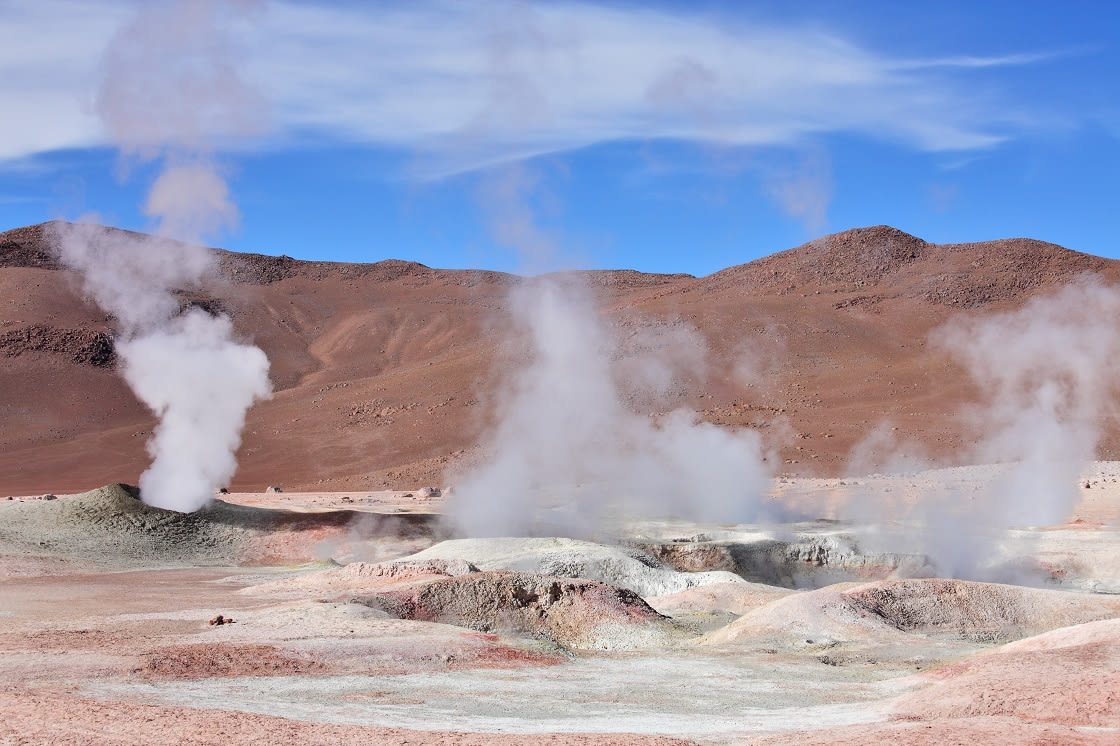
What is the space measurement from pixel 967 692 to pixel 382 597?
30.0 ft

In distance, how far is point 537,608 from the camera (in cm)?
1703

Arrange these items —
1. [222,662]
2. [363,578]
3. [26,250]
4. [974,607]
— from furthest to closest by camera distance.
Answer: [26,250] → [363,578] → [974,607] → [222,662]

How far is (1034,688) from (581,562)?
11.7 meters

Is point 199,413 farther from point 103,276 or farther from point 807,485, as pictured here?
point 103,276

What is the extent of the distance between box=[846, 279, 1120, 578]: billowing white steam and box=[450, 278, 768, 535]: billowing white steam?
14.8 ft

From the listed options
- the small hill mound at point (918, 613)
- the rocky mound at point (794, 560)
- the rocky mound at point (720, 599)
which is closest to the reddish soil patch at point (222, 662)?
the small hill mound at point (918, 613)

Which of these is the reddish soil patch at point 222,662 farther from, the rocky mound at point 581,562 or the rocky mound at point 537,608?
the rocky mound at point 581,562

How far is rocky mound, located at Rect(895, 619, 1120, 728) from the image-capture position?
31.6ft

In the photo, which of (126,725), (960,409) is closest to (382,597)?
(126,725)

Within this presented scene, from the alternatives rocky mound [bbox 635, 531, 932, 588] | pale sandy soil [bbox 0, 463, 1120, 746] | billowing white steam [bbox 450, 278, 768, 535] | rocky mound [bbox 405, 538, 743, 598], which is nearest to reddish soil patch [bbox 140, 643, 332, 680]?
pale sandy soil [bbox 0, 463, 1120, 746]

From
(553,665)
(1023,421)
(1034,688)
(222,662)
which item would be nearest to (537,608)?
(553,665)

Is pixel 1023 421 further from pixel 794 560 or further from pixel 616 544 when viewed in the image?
Answer: pixel 616 544

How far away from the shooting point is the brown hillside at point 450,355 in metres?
58.1

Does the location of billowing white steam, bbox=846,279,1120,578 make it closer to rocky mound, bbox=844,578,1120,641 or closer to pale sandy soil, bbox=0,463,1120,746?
pale sandy soil, bbox=0,463,1120,746
